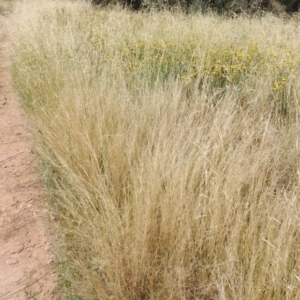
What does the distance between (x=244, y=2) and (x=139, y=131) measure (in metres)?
11.9

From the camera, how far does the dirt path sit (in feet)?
5.33

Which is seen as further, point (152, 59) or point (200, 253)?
point (152, 59)

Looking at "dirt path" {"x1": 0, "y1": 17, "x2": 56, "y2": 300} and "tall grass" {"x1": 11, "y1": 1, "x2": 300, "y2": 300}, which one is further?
"dirt path" {"x1": 0, "y1": 17, "x2": 56, "y2": 300}

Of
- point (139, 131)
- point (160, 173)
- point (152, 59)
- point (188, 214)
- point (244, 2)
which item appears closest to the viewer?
point (188, 214)

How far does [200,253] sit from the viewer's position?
1434 millimetres

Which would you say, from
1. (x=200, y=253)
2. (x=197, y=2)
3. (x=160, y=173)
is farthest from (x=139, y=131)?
(x=197, y=2)

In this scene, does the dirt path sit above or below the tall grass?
Answer: below

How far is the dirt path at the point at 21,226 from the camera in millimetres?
1624

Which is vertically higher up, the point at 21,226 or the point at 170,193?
the point at 170,193

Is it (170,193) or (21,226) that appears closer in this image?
(170,193)

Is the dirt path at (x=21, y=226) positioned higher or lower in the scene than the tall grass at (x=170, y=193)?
lower

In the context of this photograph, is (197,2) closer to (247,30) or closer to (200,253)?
(247,30)

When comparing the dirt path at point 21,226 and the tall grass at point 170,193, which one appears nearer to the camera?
the tall grass at point 170,193

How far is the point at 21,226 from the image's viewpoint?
6.69 feet
